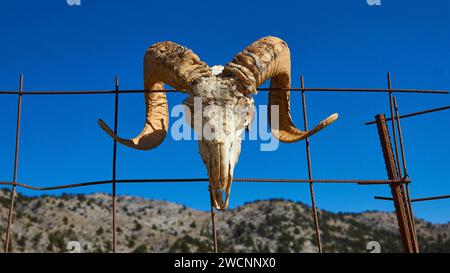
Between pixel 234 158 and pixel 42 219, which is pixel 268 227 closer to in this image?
pixel 42 219

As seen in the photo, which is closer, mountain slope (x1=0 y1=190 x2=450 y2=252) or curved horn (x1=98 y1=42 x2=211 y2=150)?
A: curved horn (x1=98 y1=42 x2=211 y2=150)

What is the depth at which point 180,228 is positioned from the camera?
53062 mm

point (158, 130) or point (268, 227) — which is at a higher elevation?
point (268, 227)

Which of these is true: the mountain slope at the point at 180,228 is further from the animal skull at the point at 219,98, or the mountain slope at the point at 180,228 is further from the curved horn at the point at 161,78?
the animal skull at the point at 219,98

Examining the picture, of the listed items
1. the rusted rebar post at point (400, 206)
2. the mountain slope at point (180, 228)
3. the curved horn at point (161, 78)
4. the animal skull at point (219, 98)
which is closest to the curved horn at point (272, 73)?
the animal skull at point (219, 98)

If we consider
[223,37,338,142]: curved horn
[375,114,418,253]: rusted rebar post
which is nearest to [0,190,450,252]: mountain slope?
[223,37,338,142]: curved horn

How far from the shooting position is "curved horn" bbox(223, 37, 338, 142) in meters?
7.63

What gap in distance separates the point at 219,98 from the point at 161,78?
6.15 feet

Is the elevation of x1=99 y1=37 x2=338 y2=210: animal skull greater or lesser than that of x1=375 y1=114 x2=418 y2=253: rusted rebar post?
greater

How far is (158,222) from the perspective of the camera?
2126 inches

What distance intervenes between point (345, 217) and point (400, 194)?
185ft

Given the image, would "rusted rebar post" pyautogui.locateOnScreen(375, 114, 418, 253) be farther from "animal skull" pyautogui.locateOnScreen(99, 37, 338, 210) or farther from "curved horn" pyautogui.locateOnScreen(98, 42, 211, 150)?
"curved horn" pyautogui.locateOnScreen(98, 42, 211, 150)

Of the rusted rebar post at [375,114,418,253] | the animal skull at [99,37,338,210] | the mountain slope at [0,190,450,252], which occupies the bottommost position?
the rusted rebar post at [375,114,418,253]

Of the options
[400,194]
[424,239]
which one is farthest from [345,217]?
[400,194]
